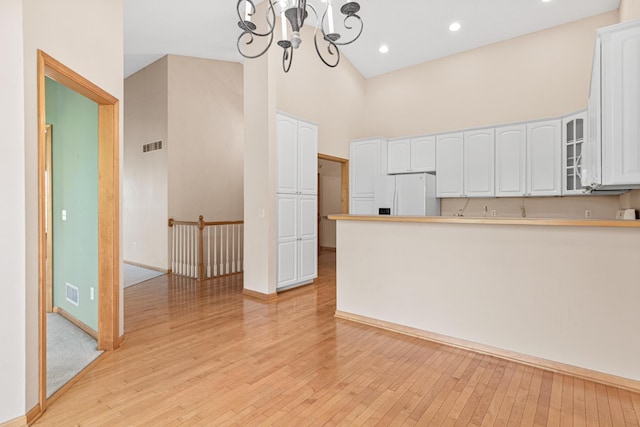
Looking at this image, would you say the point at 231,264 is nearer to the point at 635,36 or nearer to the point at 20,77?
the point at 20,77

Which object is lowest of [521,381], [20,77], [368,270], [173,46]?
[521,381]

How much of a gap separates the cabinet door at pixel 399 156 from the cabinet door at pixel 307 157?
1891mm

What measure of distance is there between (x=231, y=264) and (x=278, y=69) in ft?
11.3

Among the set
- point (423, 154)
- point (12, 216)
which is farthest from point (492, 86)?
point (12, 216)

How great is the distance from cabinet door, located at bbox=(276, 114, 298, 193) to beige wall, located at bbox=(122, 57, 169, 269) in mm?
2684

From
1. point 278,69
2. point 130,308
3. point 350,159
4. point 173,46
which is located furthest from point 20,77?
point 350,159

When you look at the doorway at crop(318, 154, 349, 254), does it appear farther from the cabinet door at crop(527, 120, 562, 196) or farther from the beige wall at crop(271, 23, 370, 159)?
the cabinet door at crop(527, 120, 562, 196)

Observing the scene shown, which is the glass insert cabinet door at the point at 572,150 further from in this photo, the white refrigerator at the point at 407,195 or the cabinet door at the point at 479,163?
the white refrigerator at the point at 407,195

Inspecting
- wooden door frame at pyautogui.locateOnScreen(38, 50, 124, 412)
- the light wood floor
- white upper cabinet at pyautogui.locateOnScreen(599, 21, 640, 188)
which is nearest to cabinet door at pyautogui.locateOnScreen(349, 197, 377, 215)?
the light wood floor

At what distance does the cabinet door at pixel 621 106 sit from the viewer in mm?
2148

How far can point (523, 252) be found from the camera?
8.84 feet

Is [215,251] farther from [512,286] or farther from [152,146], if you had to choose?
[512,286]

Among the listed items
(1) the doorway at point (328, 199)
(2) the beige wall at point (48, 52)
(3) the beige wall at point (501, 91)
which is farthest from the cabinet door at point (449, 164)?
(2) the beige wall at point (48, 52)

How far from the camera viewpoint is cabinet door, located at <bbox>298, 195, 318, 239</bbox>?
4.94 m
